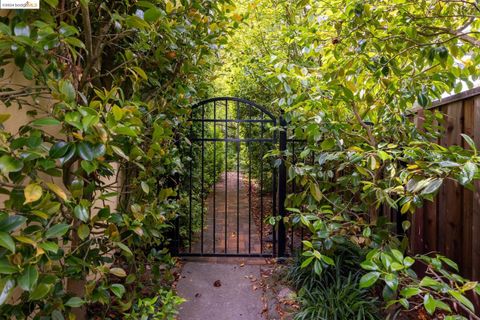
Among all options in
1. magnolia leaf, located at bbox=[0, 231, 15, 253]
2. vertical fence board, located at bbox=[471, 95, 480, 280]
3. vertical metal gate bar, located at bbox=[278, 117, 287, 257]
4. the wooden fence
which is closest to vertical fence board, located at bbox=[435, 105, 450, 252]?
the wooden fence

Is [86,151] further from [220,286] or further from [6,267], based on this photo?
[220,286]

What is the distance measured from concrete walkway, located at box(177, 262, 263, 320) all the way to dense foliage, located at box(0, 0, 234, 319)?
20.9 inches

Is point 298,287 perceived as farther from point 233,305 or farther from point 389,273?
point 389,273

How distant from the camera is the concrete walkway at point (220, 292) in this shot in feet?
9.18

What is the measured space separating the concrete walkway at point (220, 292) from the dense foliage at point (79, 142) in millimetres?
530

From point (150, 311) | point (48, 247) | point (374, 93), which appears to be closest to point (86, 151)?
point (48, 247)

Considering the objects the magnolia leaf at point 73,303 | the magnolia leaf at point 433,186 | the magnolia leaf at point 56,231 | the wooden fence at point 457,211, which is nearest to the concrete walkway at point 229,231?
the wooden fence at point 457,211

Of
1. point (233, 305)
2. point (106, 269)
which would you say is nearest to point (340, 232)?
point (233, 305)

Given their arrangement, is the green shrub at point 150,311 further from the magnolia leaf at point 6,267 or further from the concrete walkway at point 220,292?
the magnolia leaf at point 6,267

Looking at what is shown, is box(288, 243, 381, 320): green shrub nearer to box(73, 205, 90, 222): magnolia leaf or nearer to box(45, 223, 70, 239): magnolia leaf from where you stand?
box(73, 205, 90, 222): magnolia leaf

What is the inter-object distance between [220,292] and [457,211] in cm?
208

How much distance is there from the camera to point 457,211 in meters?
2.49

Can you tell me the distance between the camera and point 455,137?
2600mm

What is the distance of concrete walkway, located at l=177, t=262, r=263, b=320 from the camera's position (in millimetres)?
2799
